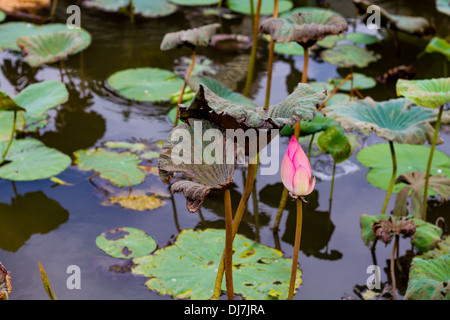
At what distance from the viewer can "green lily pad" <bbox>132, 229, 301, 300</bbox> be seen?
2186 millimetres

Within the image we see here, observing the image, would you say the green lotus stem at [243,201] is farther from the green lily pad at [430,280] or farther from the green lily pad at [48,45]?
the green lily pad at [48,45]

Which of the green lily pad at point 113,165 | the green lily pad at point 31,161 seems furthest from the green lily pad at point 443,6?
the green lily pad at point 31,161

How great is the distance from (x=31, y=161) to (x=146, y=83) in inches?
45.5

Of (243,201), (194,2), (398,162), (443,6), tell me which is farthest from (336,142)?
(194,2)

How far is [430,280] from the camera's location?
1892mm

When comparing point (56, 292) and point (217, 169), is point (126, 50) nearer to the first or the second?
point (56, 292)

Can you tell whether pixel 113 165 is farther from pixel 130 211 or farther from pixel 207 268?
pixel 207 268

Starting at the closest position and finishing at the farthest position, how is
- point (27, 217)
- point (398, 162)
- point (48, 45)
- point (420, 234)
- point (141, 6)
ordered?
point (420, 234) < point (27, 217) < point (398, 162) < point (48, 45) < point (141, 6)

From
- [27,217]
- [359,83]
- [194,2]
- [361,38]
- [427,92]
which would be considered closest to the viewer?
[427,92]

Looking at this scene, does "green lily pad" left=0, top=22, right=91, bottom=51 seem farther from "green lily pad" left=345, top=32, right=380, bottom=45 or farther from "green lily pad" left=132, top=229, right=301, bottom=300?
"green lily pad" left=132, top=229, right=301, bottom=300

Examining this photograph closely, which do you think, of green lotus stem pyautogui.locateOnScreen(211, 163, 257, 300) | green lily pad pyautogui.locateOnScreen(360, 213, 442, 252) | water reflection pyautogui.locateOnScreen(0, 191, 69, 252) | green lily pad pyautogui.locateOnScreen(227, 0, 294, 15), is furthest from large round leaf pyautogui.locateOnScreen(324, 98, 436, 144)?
green lily pad pyautogui.locateOnScreen(227, 0, 294, 15)

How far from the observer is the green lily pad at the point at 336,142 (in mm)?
2594

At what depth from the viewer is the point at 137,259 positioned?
93.7 inches
